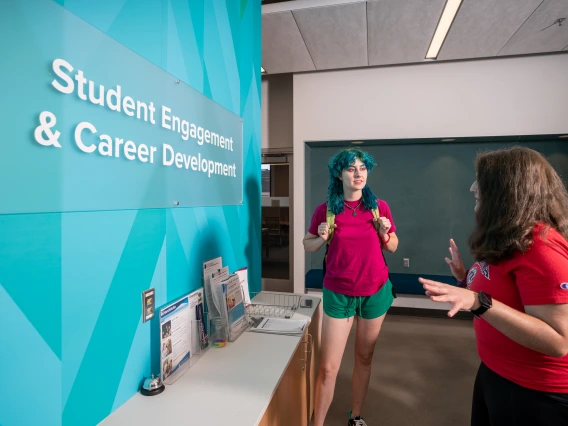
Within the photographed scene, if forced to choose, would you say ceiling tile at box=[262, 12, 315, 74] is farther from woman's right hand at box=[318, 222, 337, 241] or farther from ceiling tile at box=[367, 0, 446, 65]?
woman's right hand at box=[318, 222, 337, 241]

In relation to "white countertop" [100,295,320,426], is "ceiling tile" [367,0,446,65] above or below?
above

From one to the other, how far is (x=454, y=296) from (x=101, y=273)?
3.84ft

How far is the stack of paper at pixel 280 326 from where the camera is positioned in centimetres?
186

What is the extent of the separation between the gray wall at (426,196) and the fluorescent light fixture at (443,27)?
1.33 m

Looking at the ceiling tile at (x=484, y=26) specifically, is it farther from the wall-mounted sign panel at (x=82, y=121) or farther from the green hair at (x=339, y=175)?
the wall-mounted sign panel at (x=82, y=121)

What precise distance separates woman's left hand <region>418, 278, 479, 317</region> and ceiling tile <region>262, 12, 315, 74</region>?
2.99 metres

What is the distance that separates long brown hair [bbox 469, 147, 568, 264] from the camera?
1.09 m

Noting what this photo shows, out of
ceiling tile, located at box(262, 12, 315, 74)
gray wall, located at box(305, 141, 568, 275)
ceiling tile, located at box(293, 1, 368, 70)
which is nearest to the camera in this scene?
ceiling tile, located at box(293, 1, 368, 70)

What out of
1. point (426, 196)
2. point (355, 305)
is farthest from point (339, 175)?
point (426, 196)

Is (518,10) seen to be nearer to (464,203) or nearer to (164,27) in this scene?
(464,203)

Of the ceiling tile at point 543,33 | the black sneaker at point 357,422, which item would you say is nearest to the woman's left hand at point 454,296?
the black sneaker at point 357,422

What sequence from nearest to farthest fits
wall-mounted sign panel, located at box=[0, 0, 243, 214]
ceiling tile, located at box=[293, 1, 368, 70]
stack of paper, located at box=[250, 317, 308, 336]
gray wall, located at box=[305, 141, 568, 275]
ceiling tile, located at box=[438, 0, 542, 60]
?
wall-mounted sign panel, located at box=[0, 0, 243, 214], stack of paper, located at box=[250, 317, 308, 336], ceiling tile, located at box=[438, 0, 542, 60], ceiling tile, located at box=[293, 1, 368, 70], gray wall, located at box=[305, 141, 568, 275]

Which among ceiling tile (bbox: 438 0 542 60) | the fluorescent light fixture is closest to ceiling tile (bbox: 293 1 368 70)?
the fluorescent light fixture

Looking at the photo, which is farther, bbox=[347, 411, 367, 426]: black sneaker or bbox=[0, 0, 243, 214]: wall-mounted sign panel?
bbox=[347, 411, 367, 426]: black sneaker
